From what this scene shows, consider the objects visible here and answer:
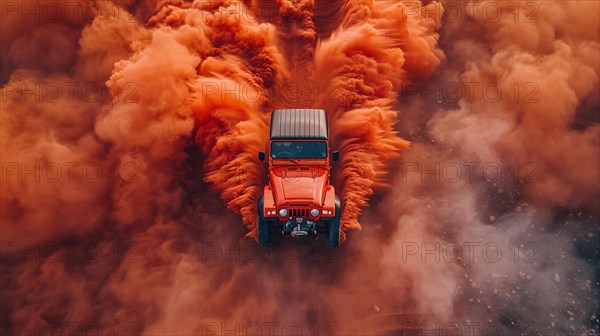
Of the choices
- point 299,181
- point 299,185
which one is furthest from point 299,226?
point 299,181

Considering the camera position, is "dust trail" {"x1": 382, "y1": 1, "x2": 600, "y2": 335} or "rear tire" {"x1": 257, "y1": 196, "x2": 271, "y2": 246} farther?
"rear tire" {"x1": 257, "y1": 196, "x2": 271, "y2": 246}

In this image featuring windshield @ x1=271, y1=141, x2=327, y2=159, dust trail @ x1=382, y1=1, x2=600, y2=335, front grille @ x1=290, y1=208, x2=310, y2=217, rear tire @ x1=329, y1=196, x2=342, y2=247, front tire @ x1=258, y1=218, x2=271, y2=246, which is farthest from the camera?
windshield @ x1=271, y1=141, x2=327, y2=159

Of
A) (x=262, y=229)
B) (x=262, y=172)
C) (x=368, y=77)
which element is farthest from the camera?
(x=368, y=77)

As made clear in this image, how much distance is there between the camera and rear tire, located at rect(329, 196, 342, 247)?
8945 millimetres

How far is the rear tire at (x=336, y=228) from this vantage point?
895cm

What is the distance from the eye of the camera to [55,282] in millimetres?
8828

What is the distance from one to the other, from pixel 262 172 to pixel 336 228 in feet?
9.81

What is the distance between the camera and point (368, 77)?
1206 centimetres

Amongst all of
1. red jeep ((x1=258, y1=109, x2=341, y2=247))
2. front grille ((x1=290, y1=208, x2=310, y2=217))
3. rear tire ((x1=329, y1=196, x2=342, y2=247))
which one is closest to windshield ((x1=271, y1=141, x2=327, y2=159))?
red jeep ((x1=258, y1=109, x2=341, y2=247))

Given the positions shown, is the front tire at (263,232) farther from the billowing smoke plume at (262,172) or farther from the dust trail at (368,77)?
the dust trail at (368,77)

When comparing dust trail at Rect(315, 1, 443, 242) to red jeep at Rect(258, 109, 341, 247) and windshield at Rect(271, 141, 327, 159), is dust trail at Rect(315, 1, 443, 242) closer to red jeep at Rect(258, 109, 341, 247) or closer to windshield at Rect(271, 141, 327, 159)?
red jeep at Rect(258, 109, 341, 247)

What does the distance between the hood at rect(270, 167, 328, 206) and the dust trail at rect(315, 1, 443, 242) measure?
1.57 metres

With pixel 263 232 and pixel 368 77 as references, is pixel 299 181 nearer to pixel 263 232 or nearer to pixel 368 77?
pixel 263 232

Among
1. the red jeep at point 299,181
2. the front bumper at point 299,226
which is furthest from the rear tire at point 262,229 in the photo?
the front bumper at point 299,226
